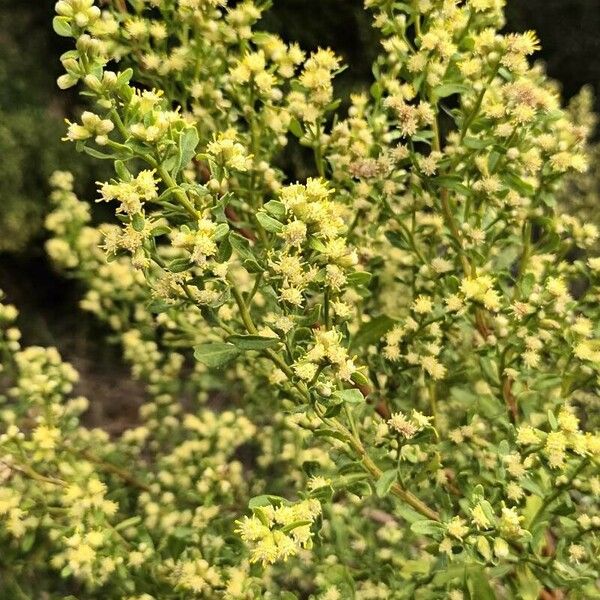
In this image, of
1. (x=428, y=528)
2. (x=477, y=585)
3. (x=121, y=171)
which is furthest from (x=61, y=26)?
(x=477, y=585)

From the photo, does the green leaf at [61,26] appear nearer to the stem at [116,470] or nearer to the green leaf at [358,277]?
the green leaf at [358,277]

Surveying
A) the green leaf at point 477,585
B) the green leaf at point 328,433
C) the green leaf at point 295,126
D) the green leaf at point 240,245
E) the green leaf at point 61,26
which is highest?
the green leaf at point 295,126

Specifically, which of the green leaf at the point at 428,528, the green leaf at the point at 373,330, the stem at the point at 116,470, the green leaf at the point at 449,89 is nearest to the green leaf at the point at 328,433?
the green leaf at the point at 428,528

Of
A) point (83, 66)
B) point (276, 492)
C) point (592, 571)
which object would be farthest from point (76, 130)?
point (276, 492)

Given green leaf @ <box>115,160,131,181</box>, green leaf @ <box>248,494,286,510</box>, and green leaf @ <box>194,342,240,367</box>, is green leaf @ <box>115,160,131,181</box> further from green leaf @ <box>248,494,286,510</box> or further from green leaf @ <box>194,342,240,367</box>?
green leaf @ <box>248,494,286,510</box>

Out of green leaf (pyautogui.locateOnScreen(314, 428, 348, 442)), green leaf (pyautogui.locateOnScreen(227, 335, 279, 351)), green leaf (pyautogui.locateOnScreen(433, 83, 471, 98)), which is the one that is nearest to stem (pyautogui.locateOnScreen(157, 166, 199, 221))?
green leaf (pyautogui.locateOnScreen(227, 335, 279, 351))

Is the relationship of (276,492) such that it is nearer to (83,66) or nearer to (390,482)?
(390,482)

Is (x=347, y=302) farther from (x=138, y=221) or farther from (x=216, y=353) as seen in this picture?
(x=138, y=221)
